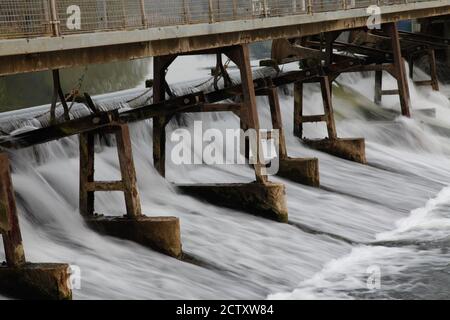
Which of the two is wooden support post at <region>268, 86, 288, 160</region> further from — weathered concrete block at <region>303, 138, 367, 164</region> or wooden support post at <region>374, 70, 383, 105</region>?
wooden support post at <region>374, 70, 383, 105</region>

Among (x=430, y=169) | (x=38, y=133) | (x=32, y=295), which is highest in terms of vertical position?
(x=38, y=133)

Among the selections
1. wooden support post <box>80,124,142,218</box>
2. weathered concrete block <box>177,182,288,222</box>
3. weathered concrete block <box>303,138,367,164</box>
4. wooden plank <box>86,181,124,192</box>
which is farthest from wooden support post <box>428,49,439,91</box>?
wooden plank <box>86,181,124,192</box>

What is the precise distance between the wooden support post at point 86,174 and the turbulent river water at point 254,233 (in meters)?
0.20

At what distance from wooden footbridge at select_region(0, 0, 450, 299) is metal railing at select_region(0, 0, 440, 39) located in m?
0.01

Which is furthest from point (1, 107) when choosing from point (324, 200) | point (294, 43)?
A: point (324, 200)

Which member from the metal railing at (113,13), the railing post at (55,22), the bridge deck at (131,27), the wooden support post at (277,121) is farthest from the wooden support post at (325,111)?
the railing post at (55,22)

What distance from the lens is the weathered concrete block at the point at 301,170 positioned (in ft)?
51.0

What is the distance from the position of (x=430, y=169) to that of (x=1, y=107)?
11248mm

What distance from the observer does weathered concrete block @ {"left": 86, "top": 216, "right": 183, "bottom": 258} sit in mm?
11195

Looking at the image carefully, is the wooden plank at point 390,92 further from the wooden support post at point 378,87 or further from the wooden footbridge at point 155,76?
the wooden footbridge at point 155,76

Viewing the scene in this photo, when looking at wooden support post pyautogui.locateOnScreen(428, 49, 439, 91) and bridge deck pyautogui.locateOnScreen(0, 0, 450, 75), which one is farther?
wooden support post pyautogui.locateOnScreen(428, 49, 439, 91)

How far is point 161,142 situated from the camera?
14.5m

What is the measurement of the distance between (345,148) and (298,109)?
3.67 ft
